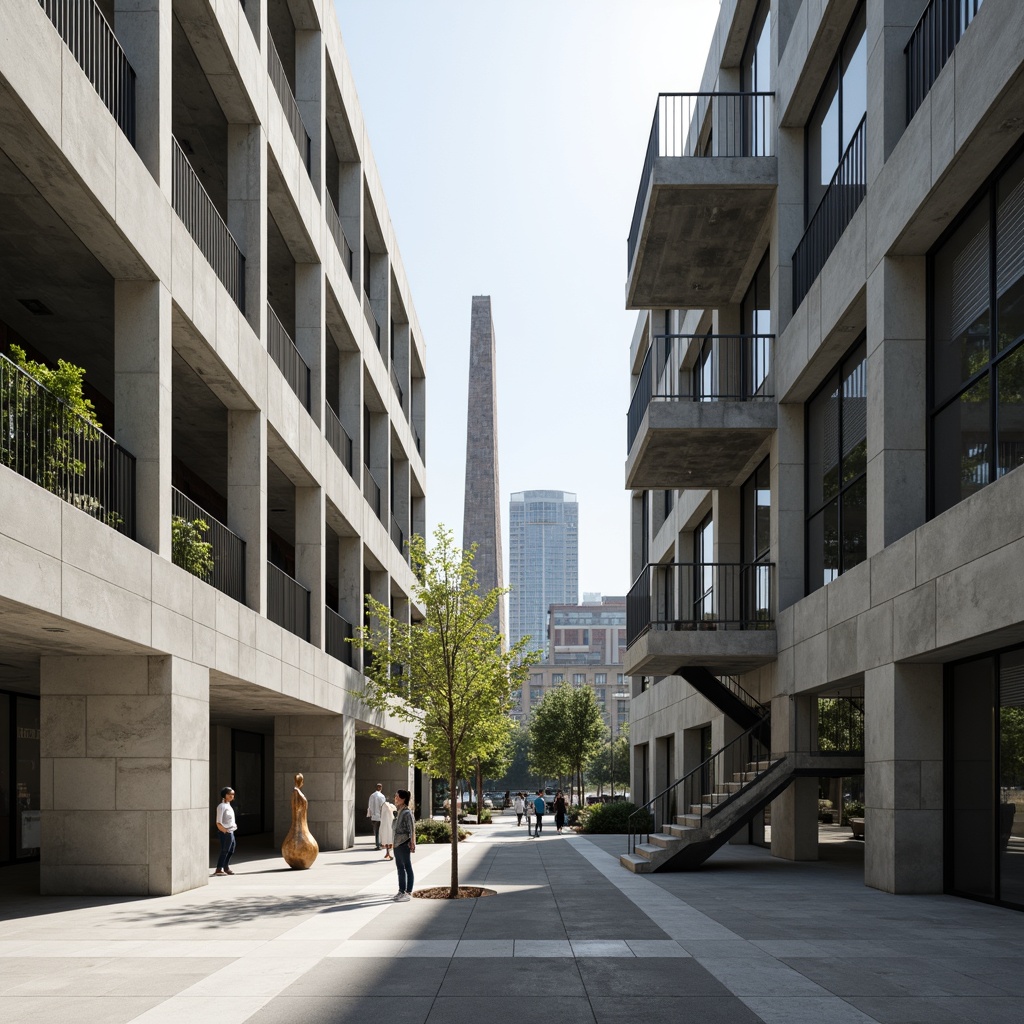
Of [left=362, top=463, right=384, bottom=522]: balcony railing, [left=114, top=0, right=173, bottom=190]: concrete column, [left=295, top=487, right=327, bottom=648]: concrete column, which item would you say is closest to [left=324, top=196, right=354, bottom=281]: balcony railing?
[left=362, top=463, right=384, bottom=522]: balcony railing

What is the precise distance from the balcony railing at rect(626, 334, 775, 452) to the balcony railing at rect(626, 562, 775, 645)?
3.41 metres

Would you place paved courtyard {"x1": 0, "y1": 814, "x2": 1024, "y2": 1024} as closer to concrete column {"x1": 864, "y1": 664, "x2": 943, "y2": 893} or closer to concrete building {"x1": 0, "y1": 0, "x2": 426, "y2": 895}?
concrete column {"x1": 864, "y1": 664, "x2": 943, "y2": 893}

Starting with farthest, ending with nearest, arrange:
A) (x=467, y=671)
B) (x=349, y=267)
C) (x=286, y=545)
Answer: (x=286, y=545) < (x=349, y=267) < (x=467, y=671)

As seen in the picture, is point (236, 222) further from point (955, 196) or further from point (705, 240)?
point (955, 196)

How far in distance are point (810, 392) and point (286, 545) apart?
64.4 feet

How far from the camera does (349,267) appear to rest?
106 ft

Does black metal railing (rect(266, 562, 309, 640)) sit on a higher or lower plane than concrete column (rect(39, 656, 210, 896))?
higher

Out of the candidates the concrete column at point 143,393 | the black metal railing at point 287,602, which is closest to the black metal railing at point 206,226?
the concrete column at point 143,393

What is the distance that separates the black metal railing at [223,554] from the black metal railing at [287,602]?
182 cm

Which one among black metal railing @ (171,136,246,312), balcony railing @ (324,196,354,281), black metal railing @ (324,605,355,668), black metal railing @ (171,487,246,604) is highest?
balcony railing @ (324,196,354,281)

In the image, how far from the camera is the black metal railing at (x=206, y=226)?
18359mm

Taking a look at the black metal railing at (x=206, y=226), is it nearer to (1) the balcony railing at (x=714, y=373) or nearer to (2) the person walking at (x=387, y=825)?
(1) the balcony railing at (x=714, y=373)

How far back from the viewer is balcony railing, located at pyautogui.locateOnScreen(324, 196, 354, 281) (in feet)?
93.8

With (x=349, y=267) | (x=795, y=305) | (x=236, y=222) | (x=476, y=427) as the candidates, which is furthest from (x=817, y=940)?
(x=476, y=427)
